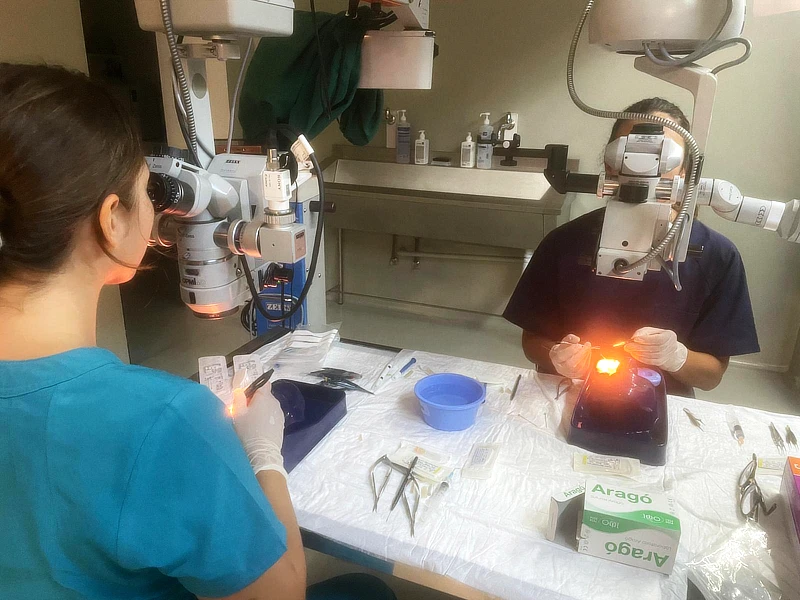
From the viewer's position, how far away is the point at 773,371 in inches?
112

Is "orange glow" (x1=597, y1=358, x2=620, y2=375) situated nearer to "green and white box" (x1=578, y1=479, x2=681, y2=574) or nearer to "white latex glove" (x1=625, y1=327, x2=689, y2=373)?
"white latex glove" (x1=625, y1=327, x2=689, y2=373)

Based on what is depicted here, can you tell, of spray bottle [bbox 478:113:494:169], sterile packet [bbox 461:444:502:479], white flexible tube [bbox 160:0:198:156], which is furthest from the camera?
spray bottle [bbox 478:113:494:169]

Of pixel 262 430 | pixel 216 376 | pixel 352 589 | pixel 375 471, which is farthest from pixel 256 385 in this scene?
pixel 352 589

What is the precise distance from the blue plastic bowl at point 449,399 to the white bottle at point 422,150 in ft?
6.48

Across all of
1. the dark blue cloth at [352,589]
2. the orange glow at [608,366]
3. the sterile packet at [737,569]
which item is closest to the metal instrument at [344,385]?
the dark blue cloth at [352,589]

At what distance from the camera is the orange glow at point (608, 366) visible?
1162 millimetres

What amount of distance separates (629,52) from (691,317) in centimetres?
83

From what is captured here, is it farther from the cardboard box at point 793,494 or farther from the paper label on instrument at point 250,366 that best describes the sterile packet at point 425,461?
the cardboard box at point 793,494

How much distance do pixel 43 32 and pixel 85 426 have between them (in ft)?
6.33

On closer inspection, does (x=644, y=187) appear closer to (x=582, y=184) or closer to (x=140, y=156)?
(x=582, y=184)

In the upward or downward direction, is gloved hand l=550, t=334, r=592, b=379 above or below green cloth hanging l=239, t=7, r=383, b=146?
below

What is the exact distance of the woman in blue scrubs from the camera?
Result: 1.98ft

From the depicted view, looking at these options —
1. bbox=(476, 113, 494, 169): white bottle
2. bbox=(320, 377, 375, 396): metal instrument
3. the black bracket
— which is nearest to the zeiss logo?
the black bracket

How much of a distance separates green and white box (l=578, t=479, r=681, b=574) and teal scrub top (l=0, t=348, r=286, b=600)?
0.49 meters
